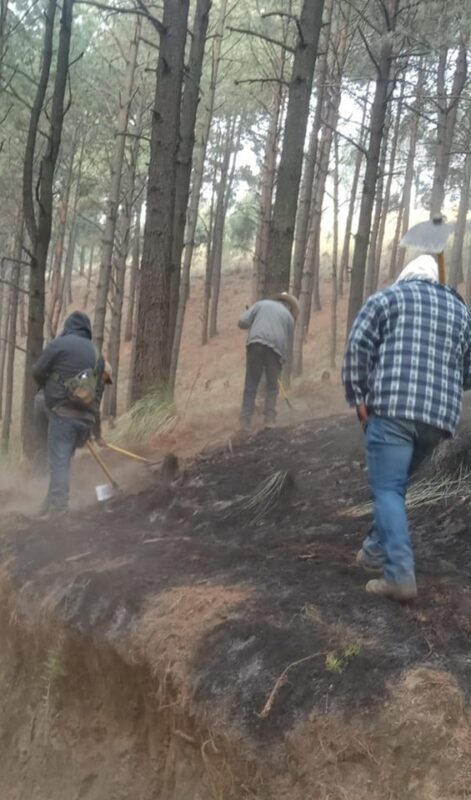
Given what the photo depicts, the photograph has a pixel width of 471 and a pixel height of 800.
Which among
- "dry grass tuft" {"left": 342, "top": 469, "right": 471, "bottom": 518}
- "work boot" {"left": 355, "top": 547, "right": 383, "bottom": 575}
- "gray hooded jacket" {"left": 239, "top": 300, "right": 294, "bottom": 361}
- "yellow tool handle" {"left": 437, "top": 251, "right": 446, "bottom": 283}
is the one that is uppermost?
"yellow tool handle" {"left": 437, "top": 251, "right": 446, "bottom": 283}

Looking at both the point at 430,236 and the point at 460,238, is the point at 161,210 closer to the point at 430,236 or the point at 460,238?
the point at 430,236

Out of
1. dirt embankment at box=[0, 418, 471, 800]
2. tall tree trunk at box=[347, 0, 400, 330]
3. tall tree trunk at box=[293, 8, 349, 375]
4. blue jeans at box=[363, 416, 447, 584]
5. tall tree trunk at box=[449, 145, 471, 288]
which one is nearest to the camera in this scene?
dirt embankment at box=[0, 418, 471, 800]

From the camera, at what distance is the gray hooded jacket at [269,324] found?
9.50 meters

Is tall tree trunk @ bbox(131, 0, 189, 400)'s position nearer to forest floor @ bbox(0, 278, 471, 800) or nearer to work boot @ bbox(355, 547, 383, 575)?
forest floor @ bbox(0, 278, 471, 800)

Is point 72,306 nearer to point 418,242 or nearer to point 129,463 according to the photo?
point 129,463

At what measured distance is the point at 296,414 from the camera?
10922 millimetres

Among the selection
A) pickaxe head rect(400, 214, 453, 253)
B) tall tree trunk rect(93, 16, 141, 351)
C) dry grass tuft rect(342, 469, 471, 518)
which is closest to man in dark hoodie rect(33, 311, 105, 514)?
dry grass tuft rect(342, 469, 471, 518)

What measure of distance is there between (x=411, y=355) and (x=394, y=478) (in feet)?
2.06

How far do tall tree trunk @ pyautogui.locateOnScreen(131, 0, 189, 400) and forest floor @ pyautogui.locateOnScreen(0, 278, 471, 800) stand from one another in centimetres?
316

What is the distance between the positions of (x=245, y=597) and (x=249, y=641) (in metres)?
0.51

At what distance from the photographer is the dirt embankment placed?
302 cm

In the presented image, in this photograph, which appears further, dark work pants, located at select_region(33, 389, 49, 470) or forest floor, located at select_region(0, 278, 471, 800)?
dark work pants, located at select_region(33, 389, 49, 470)

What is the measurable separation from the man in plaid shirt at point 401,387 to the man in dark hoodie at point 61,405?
377cm

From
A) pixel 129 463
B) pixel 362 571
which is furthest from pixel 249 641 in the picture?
pixel 129 463
